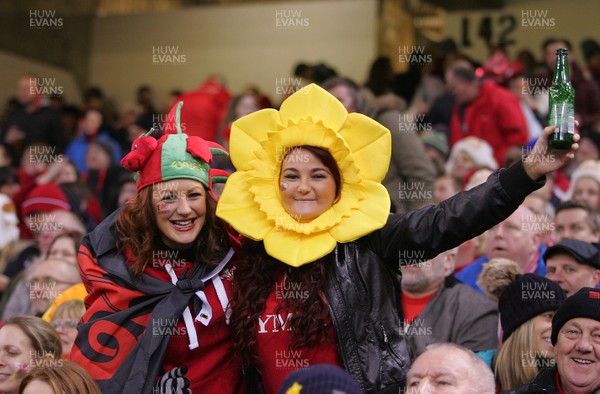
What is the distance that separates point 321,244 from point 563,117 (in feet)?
3.54

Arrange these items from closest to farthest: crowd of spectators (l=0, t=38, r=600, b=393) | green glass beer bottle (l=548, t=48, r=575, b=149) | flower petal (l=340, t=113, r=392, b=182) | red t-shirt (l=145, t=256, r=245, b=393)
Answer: green glass beer bottle (l=548, t=48, r=575, b=149), flower petal (l=340, t=113, r=392, b=182), red t-shirt (l=145, t=256, r=245, b=393), crowd of spectators (l=0, t=38, r=600, b=393)

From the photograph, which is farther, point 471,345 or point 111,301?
point 471,345

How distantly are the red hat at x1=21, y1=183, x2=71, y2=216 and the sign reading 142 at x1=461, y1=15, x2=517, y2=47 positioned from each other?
6.08m

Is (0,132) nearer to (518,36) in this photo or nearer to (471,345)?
(518,36)

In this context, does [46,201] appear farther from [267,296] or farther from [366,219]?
[366,219]

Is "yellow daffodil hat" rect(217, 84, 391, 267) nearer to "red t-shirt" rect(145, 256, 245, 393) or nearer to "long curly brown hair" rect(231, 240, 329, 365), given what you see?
"long curly brown hair" rect(231, 240, 329, 365)

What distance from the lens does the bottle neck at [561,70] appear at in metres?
4.45

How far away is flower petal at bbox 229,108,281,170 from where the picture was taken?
4770 mm

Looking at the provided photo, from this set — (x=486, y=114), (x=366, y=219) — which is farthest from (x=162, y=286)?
(x=486, y=114)

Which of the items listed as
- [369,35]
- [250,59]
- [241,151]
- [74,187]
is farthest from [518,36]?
[241,151]

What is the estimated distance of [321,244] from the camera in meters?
4.51

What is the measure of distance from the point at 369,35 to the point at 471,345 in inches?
319

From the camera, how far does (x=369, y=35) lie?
43.9 ft

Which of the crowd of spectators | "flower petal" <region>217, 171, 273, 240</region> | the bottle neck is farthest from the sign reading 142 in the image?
"flower petal" <region>217, 171, 273, 240</region>
